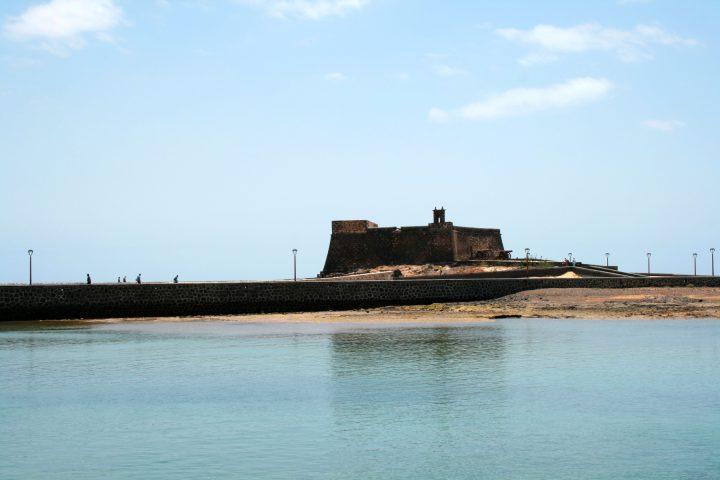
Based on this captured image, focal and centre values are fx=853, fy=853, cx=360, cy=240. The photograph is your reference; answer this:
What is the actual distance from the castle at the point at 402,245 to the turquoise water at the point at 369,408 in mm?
31552

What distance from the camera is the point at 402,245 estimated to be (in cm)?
6512

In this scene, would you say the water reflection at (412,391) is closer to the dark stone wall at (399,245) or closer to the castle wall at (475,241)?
the dark stone wall at (399,245)

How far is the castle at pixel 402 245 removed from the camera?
209 ft

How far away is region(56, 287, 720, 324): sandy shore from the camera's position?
A: 3962 centimetres

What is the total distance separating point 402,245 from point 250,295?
74.7 feet

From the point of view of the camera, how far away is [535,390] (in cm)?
2044

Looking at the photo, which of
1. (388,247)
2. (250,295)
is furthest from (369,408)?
(388,247)

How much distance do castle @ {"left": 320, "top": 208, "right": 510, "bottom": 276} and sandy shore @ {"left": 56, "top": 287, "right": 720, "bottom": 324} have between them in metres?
18.8

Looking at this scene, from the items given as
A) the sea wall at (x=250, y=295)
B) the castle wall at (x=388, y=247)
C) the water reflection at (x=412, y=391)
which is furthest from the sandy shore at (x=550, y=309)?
the castle wall at (x=388, y=247)

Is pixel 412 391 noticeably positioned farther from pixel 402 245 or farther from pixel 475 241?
pixel 475 241

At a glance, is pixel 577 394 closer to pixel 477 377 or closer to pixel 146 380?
pixel 477 377

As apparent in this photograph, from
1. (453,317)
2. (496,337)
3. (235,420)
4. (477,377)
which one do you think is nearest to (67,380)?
(235,420)

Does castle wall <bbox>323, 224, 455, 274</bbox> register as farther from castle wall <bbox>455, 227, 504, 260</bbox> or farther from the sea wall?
the sea wall

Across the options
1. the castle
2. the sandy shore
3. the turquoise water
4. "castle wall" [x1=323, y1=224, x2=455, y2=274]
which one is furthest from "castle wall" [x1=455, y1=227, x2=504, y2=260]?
the turquoise water
